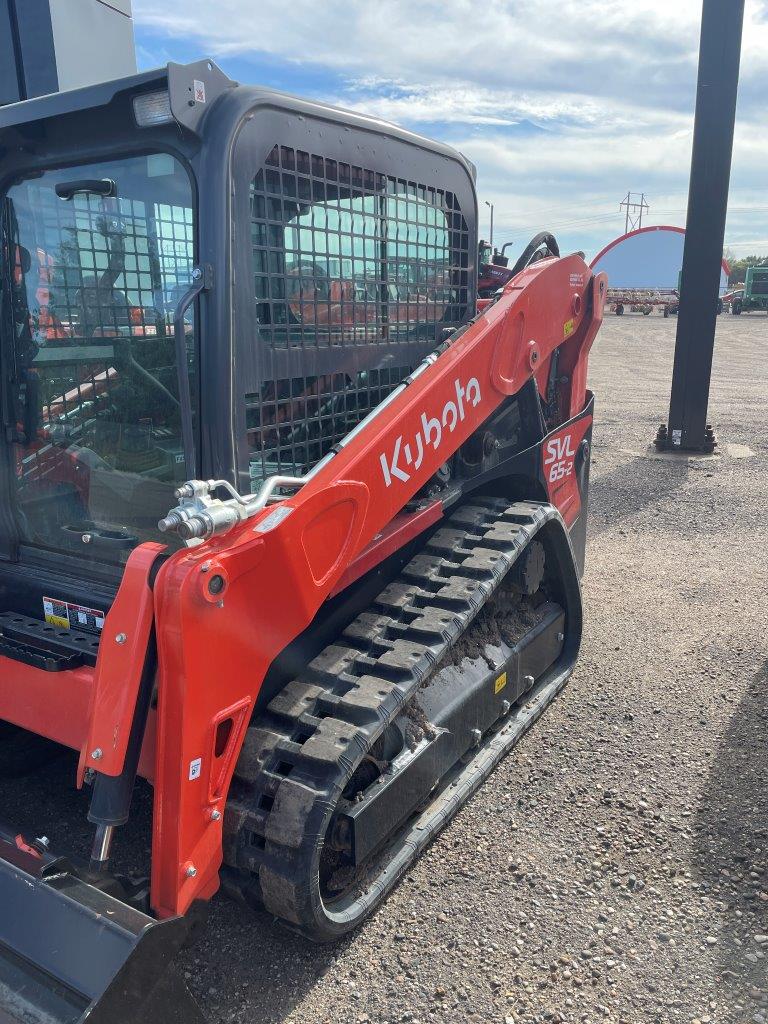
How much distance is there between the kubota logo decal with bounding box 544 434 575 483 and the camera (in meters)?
4.00

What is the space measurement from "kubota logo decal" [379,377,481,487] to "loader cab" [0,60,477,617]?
264mm

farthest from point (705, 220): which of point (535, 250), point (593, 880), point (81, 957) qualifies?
point (81, 957)

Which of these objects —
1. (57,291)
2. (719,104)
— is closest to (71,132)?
(57,291)

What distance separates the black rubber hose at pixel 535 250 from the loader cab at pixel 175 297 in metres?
0.79

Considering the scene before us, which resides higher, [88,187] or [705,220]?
[705,220]

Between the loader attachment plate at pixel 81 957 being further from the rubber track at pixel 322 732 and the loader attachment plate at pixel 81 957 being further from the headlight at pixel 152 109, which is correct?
the headlight at pixel 152 109

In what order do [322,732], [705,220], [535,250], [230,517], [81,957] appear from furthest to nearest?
[705,220] → [535,250] → [322,732] → [230,517] → [81,957]

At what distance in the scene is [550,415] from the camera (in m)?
4.31

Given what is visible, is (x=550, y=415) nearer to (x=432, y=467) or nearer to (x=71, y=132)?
(x=432, y=467)

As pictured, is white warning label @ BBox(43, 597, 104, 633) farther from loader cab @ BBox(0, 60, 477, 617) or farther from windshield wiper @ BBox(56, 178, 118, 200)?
windshield wiper @ BBox(56, 178, 118, 200)

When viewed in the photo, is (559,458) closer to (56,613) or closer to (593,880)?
(593,880)

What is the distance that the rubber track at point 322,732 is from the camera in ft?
7.41

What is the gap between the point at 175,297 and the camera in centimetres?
246

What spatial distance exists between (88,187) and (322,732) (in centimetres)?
171
